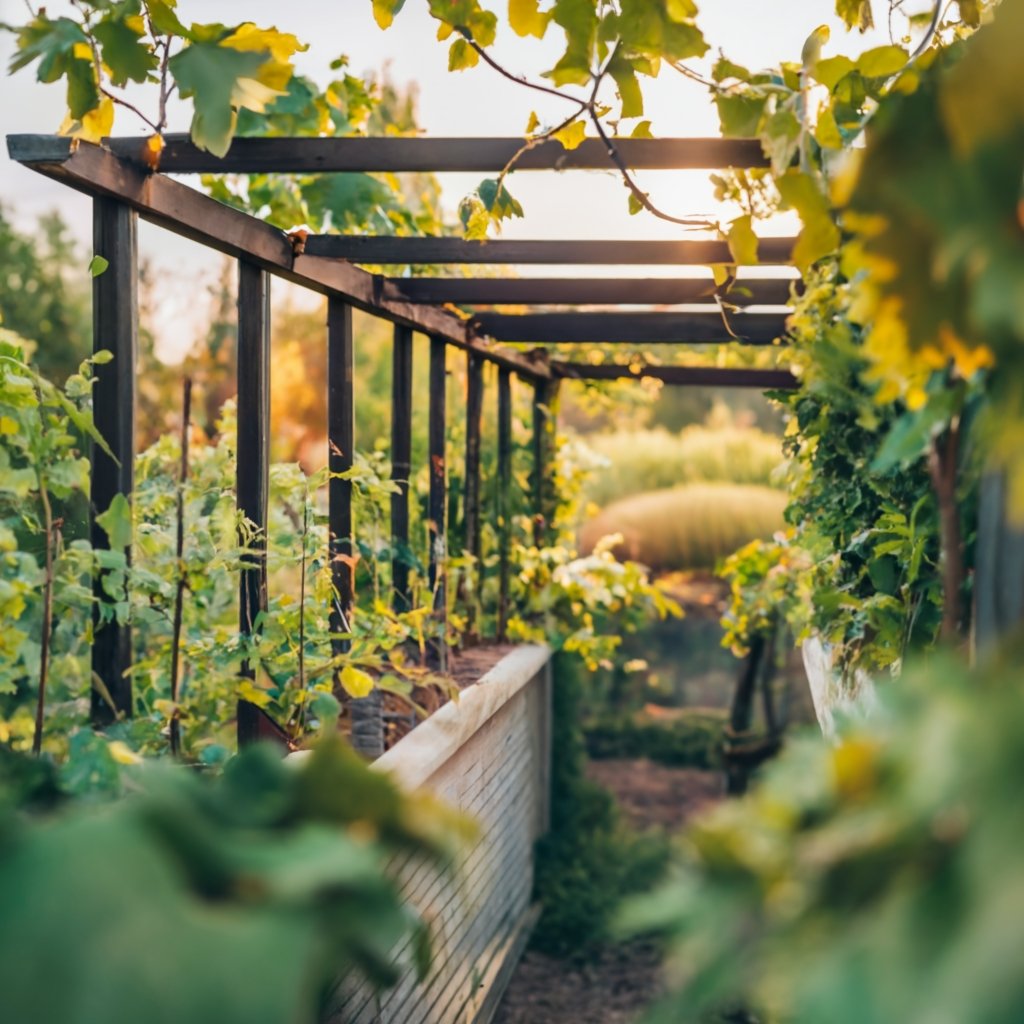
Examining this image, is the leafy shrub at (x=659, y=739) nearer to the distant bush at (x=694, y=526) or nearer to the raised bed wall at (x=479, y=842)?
the distant bush at (x=694, y=526)

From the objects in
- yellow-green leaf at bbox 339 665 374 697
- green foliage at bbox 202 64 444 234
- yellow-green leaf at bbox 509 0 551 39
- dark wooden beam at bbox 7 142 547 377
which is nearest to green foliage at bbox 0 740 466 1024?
yellow-green leaf at bbox 339 665 374 697

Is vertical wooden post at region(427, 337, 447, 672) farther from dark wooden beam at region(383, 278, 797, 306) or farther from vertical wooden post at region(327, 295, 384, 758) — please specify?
vertical wooden post at region(327, 295, 384, 758)

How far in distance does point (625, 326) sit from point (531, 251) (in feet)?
5.11

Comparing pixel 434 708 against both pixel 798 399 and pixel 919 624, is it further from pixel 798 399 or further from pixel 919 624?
pixel 919 624

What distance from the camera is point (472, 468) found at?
5438 mm

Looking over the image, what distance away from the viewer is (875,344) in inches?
33.8

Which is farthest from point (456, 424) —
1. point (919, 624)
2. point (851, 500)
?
point (919, 624)

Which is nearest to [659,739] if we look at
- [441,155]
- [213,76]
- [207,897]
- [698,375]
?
[698,375]

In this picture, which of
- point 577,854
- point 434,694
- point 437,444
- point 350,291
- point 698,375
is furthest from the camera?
point 698,375

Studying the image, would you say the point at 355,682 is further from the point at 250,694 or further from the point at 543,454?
the point at 543,454

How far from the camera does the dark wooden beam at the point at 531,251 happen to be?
323 cm

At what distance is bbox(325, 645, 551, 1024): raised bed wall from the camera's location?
2.88 metres

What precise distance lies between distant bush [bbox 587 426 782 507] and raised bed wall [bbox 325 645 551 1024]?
4797 mm

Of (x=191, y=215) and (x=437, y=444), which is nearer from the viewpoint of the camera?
(x=191, y=215)
